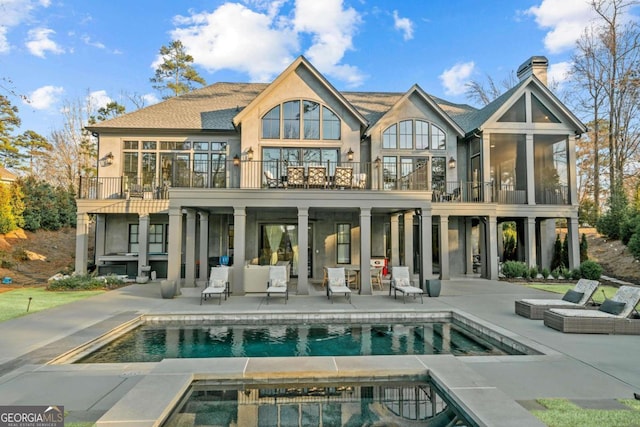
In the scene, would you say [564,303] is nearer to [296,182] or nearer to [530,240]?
[296,182]

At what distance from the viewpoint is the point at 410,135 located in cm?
1639

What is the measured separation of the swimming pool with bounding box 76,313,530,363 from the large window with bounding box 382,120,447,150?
9.19 metres

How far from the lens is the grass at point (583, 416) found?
11.8 ft

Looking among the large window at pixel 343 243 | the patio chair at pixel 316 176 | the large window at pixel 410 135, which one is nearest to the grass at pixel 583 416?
the patio chair at pixel 316 176

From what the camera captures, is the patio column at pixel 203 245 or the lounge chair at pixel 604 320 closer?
the lounge chair at pixel 604 320

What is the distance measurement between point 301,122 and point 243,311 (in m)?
8.82

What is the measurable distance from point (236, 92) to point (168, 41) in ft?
52.9

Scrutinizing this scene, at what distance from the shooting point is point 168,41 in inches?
1209

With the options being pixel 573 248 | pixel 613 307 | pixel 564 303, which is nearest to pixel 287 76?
pixel 564 303

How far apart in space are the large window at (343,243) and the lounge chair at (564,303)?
7.93m

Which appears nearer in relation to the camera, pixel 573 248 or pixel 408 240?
pixel 408 240

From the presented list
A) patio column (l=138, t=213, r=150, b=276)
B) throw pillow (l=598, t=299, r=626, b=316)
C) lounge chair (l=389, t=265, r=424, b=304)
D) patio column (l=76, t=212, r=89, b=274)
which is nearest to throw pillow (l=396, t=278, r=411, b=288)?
lounge chair (l=389, t=265, r=424, b=304)

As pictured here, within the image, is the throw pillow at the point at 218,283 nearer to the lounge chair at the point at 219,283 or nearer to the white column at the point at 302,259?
the lounge chair at the point at 219,283

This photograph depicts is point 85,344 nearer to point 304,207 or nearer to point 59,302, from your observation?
point 59,302
